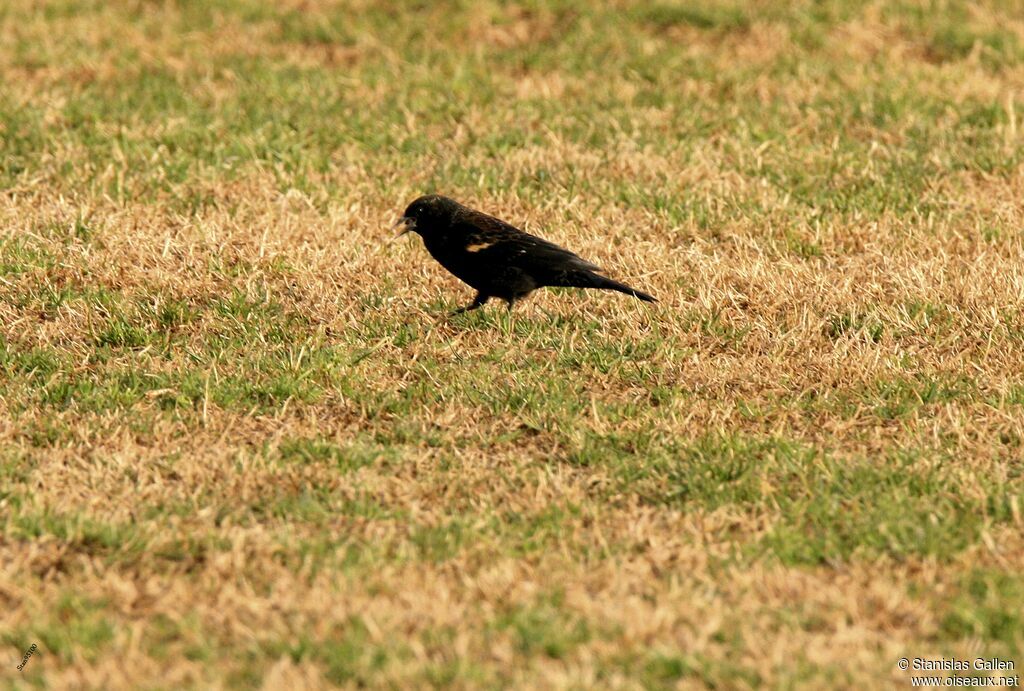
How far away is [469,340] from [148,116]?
167 inches

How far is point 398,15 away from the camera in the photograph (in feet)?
41.0

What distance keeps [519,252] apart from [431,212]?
56 centimetres

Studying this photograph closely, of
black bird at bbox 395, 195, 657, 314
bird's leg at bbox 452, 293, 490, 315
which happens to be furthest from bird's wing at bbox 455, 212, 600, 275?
bird's leg at bbox 452, 293, 490, 315

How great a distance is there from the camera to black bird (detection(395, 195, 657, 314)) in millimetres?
6996

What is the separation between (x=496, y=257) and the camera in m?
6.98

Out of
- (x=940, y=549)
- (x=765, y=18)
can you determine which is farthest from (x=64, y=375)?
(x=765, y=18)

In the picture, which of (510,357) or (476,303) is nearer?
(510,357)

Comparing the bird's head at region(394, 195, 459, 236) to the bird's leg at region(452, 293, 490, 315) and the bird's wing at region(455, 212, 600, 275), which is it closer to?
the bird's wing at region(455, 212, 600, 275)

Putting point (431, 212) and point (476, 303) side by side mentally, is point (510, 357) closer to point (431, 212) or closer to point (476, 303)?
point (476, 303)

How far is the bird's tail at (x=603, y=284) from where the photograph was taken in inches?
271

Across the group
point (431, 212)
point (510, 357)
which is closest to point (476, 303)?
point (431, 212)

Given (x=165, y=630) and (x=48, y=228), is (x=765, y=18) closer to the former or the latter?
(x=48, y=228)

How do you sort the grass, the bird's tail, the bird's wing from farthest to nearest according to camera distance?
1. the bird's wing
2. the bird's tail
3. the grass

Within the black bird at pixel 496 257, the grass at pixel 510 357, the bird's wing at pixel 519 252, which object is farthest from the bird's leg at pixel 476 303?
the bird's wing at pixel 519 252
